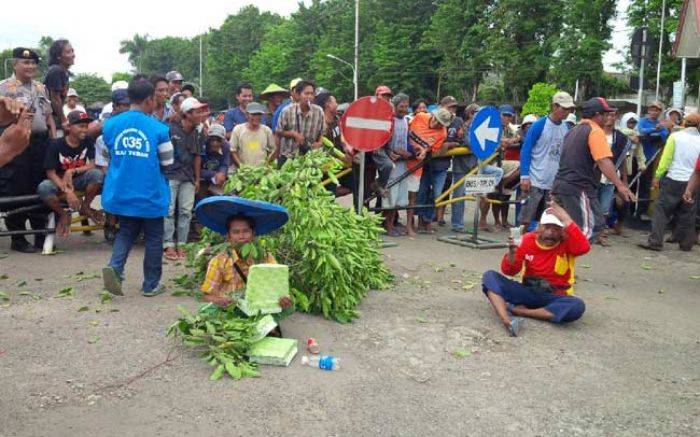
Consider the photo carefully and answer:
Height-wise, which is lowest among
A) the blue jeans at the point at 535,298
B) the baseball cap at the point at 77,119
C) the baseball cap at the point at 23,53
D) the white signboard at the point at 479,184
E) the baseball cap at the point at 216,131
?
the blue jeans at the point at 535,298

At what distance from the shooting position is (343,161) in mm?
9812

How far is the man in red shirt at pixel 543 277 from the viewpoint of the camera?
6.16 m

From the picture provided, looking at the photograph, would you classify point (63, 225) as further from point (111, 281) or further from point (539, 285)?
point (539, 285)

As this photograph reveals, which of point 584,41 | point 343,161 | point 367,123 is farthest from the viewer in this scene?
point 584,41

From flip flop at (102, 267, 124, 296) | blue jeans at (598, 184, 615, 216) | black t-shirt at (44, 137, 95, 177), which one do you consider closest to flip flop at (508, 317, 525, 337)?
flip flop at (102, 267, 124, 296)

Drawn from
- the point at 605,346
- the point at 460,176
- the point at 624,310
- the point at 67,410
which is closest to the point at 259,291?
the point at 67,410

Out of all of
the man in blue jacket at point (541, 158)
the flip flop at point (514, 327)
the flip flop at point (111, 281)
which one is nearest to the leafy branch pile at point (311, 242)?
the flip flop at point (111, 281)

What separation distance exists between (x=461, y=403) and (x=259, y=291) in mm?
1634

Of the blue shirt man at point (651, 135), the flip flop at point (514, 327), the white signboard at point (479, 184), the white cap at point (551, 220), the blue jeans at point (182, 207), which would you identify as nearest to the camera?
the flip flop at point (514, 327)

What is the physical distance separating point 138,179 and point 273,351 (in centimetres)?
236

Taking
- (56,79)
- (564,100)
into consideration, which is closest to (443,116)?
(564,100)

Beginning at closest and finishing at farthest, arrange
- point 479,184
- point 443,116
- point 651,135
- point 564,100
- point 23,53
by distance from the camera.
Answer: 1. point 23,53
2. point 564,100
3. point 479,184
4. point 443,116
5. point 651,135

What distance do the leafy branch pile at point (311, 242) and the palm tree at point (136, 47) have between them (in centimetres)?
15578

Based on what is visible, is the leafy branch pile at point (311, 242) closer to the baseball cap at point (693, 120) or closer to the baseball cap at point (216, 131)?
the baseball cap at point (216, 131)
